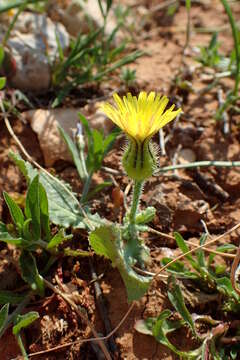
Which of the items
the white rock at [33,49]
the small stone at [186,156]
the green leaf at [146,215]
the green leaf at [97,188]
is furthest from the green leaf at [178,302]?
the white rock at [33,49]

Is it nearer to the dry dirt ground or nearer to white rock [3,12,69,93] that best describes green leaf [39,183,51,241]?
the dry dirt ground

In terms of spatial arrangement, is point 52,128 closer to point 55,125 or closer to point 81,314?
point 55,125

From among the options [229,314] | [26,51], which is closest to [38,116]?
[26,51]

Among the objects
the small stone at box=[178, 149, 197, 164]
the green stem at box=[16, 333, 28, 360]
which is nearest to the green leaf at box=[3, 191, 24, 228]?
the green stem at box=[16, 333, 28, 360]

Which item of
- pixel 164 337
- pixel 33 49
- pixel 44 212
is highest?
pixel 33 49

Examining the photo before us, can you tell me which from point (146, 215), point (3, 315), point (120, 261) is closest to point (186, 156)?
point (146, 215)

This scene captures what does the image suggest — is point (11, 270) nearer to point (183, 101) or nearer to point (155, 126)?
point (155, 126)

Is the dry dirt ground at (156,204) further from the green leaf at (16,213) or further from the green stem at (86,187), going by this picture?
the green leaf at (16,213)
